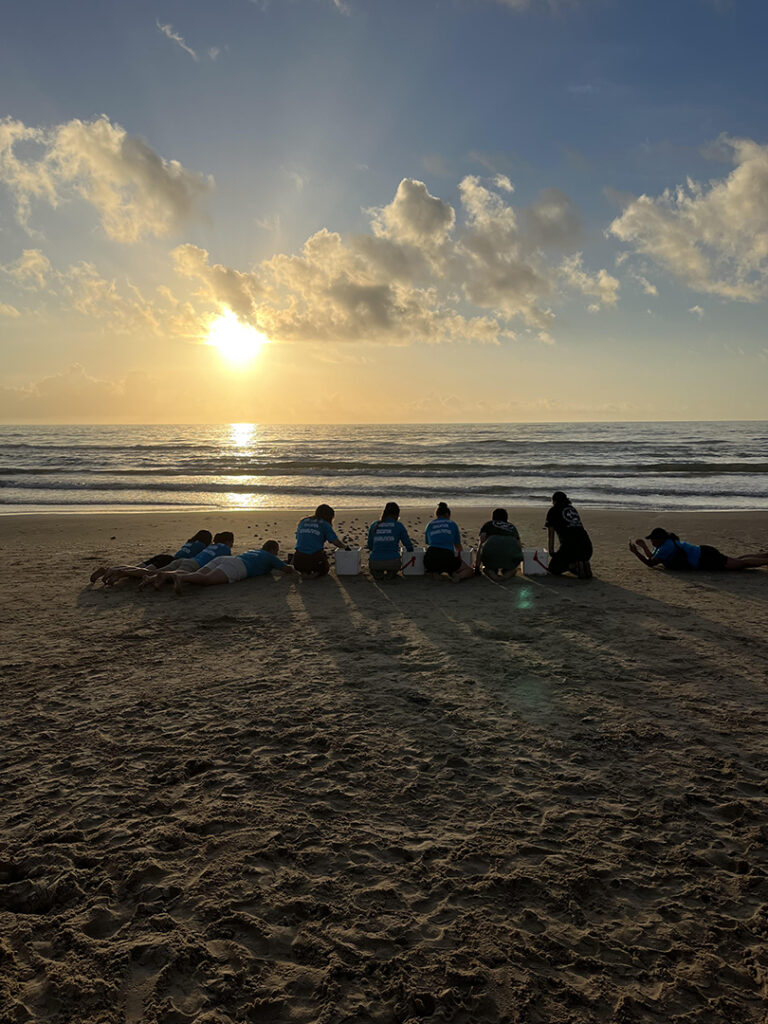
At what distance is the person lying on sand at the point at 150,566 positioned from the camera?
31.2ft

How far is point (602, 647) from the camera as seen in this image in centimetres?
666

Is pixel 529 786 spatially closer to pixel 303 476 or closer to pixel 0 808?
pixel 0 808

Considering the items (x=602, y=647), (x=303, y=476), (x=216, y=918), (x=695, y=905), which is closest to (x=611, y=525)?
(x=602, y=647)

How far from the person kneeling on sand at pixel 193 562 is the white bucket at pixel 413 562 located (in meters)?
3.09

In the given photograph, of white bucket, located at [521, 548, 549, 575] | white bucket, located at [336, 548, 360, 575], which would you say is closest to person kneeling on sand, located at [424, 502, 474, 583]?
white bucket, located at [521, 548, 549, 575]

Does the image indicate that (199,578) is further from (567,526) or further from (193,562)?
(567,526)

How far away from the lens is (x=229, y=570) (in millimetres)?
9820

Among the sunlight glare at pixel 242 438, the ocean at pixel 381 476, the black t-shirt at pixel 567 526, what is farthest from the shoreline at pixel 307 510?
the sunlight glare at pixel 242 438

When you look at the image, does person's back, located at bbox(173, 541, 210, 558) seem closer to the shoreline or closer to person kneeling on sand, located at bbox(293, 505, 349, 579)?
person kneeling on sand, located at bbox(293, 505, 349, 579)

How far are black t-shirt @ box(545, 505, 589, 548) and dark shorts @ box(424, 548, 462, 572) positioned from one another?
1.83 m

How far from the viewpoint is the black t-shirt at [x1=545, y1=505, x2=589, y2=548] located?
10.1 meters

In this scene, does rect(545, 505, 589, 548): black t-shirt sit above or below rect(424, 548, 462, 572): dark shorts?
above

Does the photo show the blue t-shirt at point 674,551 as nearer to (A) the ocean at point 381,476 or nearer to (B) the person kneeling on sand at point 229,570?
(B) the person kneeling on sand at point 229,570

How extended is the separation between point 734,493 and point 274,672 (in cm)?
2490
